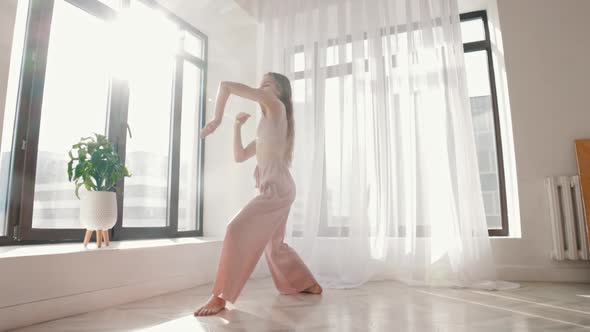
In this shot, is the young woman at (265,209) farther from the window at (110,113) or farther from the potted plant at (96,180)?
the window at (110,113)

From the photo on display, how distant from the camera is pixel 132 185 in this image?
3.14 meters

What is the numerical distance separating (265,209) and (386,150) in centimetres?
127

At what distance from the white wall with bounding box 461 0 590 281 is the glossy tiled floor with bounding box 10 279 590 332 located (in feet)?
1.05

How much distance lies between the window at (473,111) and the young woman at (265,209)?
74 cm

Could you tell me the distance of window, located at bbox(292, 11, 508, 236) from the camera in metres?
3.03

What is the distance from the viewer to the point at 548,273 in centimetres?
271

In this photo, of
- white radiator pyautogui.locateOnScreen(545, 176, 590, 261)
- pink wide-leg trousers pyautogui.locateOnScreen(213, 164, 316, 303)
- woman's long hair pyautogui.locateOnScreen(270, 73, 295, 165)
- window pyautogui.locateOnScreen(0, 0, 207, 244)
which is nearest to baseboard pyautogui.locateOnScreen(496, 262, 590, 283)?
white radiator pyautogui.locateOnScreen(545, 176, 590, 261)

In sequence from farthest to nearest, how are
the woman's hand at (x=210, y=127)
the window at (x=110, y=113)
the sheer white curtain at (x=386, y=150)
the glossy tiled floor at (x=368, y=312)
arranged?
the sheer white curtain at (x=386, y=150) → the window at (x=110, y=113) → the woman's hand at (x=210, y=127) → the glossy tiled floor at (x=368, y=312)

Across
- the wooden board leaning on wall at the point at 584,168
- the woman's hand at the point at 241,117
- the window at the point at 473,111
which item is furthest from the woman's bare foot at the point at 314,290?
the wooden board leaning on wall at the point at 584,168

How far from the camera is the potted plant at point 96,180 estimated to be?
2.18 metres

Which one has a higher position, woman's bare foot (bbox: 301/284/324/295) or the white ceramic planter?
the white ceramic planter

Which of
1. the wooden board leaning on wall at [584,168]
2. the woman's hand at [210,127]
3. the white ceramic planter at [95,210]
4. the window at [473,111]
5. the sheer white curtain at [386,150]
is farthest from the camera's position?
the window at [473,111]

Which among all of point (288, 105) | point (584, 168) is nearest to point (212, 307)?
point (288, 105)

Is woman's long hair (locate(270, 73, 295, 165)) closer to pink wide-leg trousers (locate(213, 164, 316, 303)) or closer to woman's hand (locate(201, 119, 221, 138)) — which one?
pink wide-leg trousers (locate(213, 164, 316, 303))
